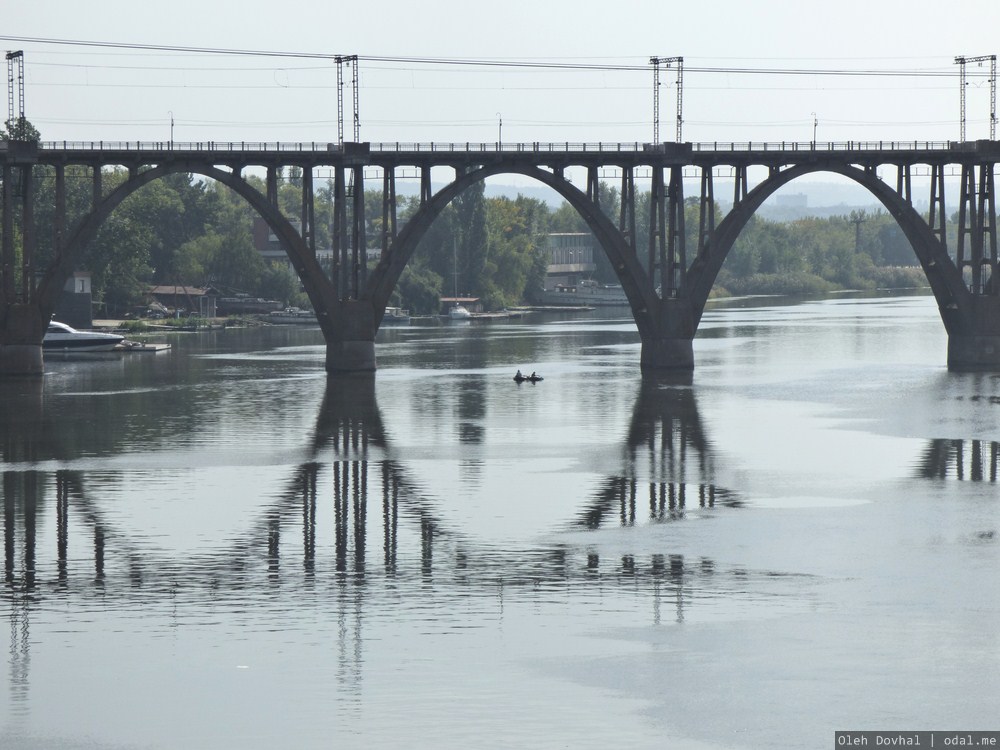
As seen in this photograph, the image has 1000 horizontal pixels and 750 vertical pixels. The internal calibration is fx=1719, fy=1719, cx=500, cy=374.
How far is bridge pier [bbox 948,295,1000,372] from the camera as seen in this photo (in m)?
104

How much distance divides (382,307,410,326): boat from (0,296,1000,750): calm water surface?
97.8 meters

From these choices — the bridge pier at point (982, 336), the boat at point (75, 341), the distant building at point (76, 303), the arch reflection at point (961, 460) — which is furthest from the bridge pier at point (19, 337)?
the bridge pier at point (982, 336)

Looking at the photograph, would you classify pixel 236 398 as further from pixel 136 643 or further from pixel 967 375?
pixel 136 643

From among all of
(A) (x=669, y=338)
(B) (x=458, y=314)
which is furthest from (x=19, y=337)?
(B) (x=458, y=314)

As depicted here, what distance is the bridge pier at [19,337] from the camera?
92.8 m

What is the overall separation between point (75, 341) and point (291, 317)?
52.4 meters

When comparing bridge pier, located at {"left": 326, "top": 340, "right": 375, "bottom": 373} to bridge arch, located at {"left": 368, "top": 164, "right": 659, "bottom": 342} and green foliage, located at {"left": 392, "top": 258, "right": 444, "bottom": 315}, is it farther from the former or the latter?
green foliage, located at {"left": 392, "top": 258, "right": 444, "bottom": 315}

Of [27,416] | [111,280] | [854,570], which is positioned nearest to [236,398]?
[27,416]

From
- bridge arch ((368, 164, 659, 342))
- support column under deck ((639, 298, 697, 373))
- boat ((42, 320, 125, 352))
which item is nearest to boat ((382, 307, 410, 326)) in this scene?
boat ((42, 320, 125, 352))

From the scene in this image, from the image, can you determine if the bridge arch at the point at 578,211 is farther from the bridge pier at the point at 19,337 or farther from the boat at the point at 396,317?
the boat at the point at 396,317

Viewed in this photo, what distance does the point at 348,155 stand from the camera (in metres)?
93.4

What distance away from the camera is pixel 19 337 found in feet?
307

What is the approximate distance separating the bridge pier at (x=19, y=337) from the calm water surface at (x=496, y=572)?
10.9 metres

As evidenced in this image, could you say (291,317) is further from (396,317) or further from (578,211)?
(578,211)
